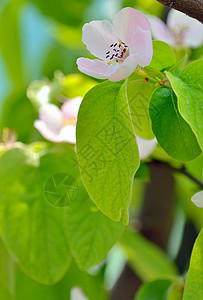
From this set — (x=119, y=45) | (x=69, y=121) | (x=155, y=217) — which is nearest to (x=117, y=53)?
(x=119, y=45)

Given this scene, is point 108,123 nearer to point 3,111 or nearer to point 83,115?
point 83,115

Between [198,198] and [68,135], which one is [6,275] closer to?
[68,135]

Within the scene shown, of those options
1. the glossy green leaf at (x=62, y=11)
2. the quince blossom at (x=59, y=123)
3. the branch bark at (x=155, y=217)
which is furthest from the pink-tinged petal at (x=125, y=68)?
the glossy green leaf at (x=62, y=11)

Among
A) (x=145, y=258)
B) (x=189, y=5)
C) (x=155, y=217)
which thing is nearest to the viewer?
(x=189, y=5)

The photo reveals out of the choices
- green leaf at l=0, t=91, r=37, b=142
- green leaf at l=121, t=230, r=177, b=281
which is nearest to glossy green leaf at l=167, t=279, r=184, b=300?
green leaf at l=121, t=230, r=177, b=281

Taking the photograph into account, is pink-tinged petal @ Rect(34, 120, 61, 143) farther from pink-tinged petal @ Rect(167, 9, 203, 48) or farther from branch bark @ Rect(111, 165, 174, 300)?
branch bark @ Rect(111, 165, 174, 300)

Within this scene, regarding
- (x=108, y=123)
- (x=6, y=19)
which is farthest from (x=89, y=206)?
(x=6, y=19)
